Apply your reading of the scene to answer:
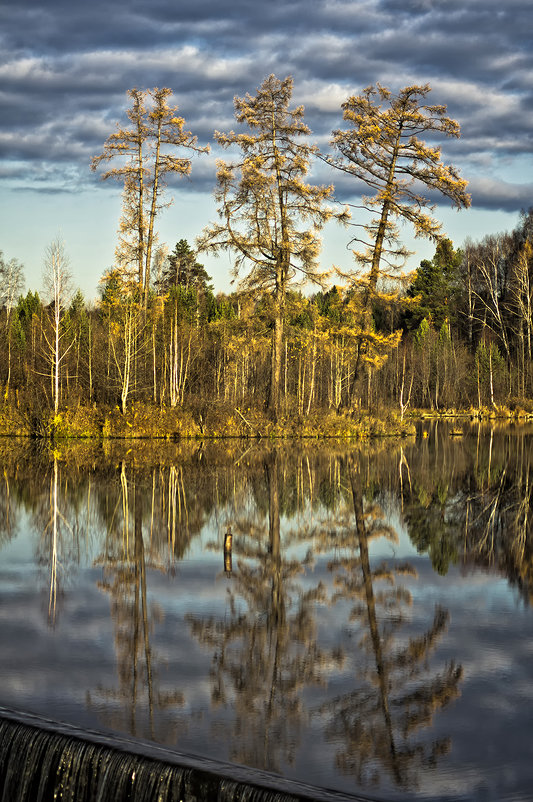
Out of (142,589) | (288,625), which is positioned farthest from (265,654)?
(142,589)

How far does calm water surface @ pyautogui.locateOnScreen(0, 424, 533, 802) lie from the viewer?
7.58m

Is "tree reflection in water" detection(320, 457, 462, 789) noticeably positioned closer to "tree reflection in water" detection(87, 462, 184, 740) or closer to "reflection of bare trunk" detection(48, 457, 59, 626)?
"tree reflection in water" detection(87, 462, 184, 740)

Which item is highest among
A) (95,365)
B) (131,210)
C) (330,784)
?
(131,210)

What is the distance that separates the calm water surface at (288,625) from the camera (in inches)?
299

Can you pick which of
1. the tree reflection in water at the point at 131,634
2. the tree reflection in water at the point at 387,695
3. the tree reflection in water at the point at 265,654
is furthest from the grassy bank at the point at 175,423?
the tree reflection in water at the point at 387,695

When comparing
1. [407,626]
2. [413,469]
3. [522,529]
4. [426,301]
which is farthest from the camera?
[426,301]

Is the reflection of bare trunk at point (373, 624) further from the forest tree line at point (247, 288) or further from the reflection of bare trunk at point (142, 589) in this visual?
the forest tree line at point (247, 288)

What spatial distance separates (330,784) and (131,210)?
4241 centimetres

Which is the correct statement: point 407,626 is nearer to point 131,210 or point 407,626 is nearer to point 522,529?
point 522,529

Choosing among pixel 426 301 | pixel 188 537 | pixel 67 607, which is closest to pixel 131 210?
pixel 188 537

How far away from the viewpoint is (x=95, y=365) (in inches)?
1869

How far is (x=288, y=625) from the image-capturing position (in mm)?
11219

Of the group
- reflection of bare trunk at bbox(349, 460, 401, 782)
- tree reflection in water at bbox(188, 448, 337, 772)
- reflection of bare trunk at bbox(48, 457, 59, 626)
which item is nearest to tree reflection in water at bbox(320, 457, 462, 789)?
reflection of bare trunk at bbox(349, 460, 401, 782)

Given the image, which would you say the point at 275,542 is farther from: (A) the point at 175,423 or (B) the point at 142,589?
(A) the point at 175,423
